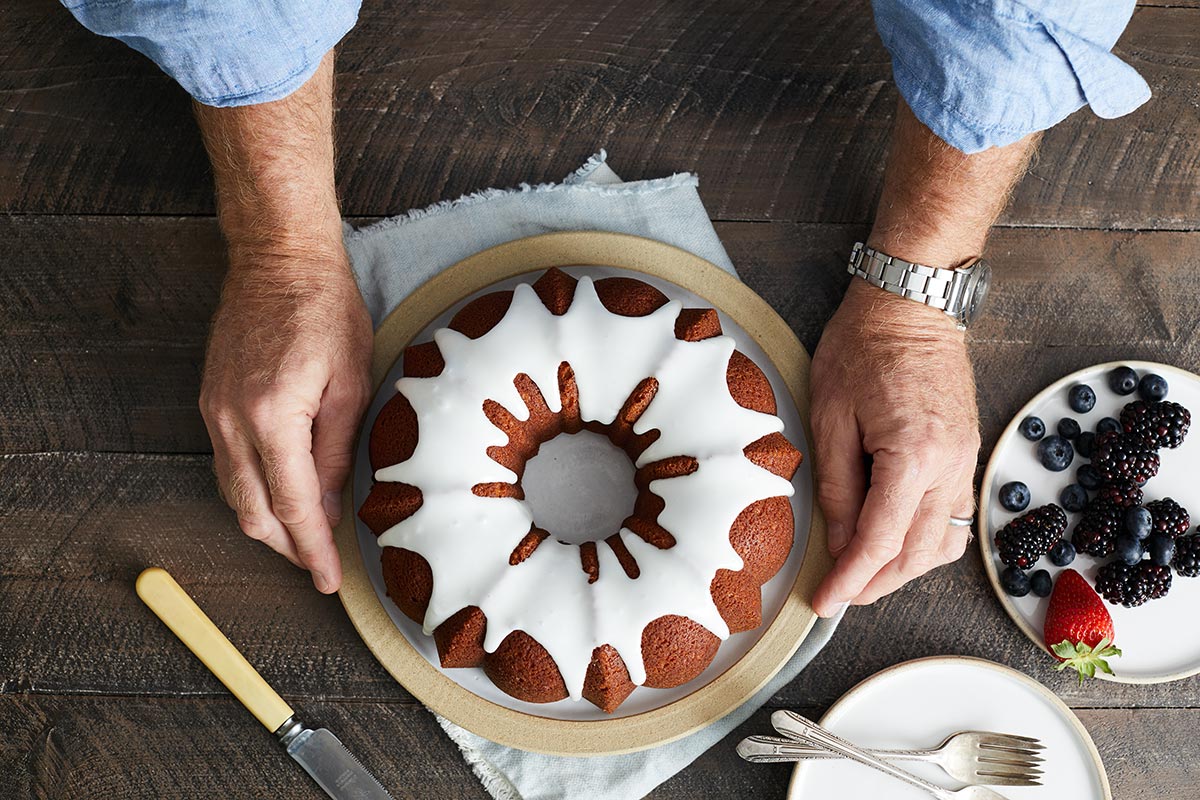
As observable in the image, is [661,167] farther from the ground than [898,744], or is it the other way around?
[661,167]

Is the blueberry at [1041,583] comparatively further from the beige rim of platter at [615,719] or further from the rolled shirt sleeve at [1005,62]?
the rolled shirt sleeve at [1005,62]

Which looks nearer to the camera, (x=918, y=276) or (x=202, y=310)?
(x=918, y=276)

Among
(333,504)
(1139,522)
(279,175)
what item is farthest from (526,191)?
(1139,522)

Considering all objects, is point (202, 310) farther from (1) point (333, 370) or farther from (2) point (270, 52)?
(2) point (270, 52)

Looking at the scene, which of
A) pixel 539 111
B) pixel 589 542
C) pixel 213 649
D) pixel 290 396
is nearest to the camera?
pixel 290 396

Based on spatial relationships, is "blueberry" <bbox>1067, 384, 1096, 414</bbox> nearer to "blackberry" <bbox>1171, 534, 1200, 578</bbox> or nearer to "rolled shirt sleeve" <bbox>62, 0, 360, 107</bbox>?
"blackberry" <bbox>1171, 534, 1200, 578</bbox>

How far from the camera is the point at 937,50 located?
3.85 feet

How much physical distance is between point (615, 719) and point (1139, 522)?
98 cm

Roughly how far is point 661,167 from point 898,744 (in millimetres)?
1144

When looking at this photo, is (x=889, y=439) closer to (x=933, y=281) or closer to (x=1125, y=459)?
(x=933, y=281)

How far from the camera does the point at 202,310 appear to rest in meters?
1.67

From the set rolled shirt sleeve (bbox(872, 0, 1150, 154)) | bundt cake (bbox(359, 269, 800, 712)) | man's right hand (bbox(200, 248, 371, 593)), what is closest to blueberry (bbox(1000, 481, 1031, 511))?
bundt cake (bbox(359, 269, 800, 712))

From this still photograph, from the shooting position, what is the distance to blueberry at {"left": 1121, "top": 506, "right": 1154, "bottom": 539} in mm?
1557

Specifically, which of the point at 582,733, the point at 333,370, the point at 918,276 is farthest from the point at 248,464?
the point at 918,276
